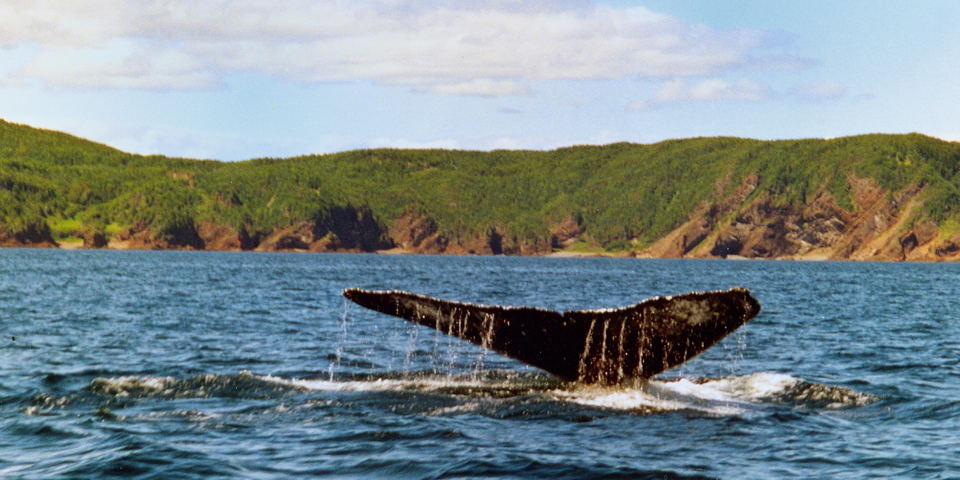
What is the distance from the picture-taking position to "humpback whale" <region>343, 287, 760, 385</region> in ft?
36.9

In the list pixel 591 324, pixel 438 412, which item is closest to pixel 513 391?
pixel 438 412

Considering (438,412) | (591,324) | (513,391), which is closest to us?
(591,324)

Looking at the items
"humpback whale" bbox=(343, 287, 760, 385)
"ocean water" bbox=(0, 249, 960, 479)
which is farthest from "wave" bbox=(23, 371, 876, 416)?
"humpback whale" bbox=(343, 287, 760, 385)

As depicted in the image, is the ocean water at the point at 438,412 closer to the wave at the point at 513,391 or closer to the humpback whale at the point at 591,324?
the wave at the point at 513,391

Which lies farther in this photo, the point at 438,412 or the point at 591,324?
the point at 438,412

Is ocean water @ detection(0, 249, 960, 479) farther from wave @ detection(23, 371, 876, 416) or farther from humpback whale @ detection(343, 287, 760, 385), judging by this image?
humpback whale @ detection(343, 287, 760, 385)

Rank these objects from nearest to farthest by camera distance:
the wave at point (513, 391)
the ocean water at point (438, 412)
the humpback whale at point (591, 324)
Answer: the ocean water at point (438, 412)
the humpback whale at point (591, 324)
the wave at point (513, 391)

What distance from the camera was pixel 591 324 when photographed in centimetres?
1155

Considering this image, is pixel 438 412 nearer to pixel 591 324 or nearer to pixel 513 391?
pixel 513 391

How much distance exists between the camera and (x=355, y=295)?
1086 centimetres

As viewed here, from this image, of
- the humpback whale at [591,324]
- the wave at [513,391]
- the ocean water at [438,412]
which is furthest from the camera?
the wave at [513,391]

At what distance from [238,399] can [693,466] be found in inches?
249

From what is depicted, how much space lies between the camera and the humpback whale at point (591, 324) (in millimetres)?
11242

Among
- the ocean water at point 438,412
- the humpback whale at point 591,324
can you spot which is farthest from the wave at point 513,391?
the humpback whale at point 591,324
